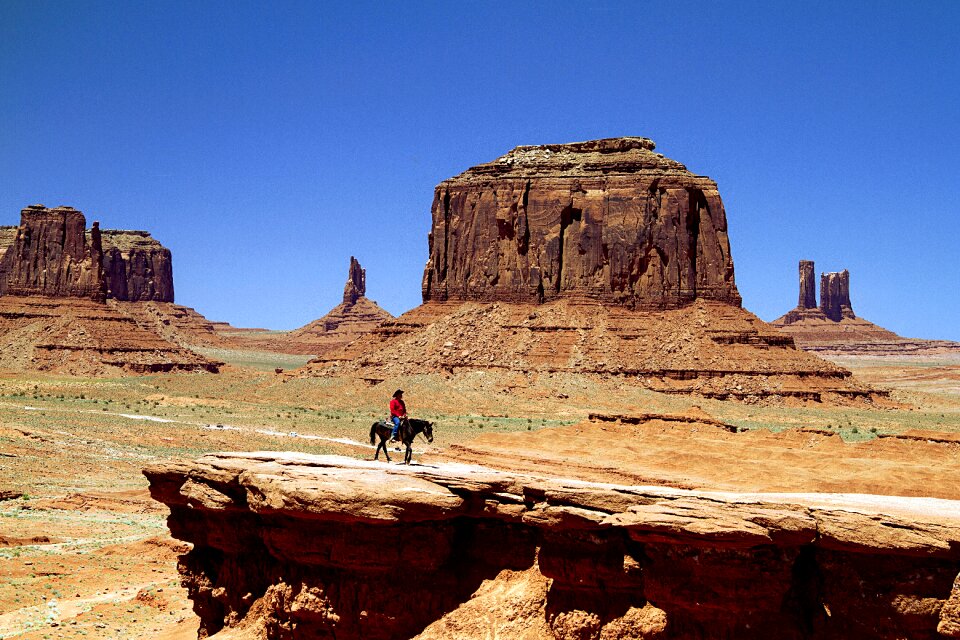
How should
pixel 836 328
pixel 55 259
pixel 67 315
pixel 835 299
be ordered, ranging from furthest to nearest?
pixel 835 299
pixel 836 328
pixel 55 259
pixel 67 315

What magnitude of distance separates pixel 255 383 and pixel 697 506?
69191 mm

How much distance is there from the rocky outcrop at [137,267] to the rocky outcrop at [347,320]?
22071 mm

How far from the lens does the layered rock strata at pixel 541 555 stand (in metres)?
10.4

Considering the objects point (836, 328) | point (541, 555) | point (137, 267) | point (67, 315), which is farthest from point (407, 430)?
point (836, 328)

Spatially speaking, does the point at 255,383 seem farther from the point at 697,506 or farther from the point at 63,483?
the point at 697,506

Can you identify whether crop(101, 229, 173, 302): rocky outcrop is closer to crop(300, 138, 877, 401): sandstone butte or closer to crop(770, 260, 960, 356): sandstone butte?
crop(300, 138, 877, 401): sandstone butte

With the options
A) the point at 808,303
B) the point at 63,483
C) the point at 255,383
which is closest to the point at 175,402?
the point at 255,383

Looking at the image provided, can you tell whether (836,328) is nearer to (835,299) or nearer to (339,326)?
(835,299)

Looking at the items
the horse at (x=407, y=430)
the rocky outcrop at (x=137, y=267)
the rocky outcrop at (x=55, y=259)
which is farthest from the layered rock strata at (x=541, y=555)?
the rocky outcrop at (x=137, y=267)

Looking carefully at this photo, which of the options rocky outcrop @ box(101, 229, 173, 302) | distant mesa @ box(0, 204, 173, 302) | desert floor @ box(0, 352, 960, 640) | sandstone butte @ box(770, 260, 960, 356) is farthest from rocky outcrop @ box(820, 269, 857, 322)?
distant mesa @ box(0, 204, 173, 302)

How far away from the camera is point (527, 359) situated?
70.9 metres

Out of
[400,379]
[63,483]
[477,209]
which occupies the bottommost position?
[63,483]

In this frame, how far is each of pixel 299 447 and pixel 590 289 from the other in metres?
40.4

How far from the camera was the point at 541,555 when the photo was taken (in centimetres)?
1196
